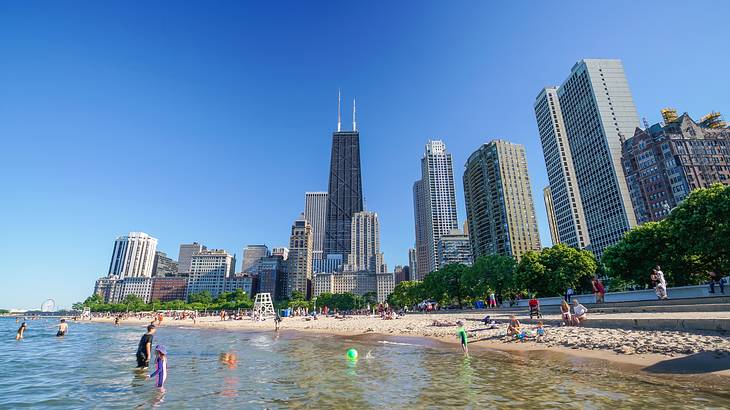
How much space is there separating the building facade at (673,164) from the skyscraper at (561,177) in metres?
31.3

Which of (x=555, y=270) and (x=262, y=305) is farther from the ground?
(x=555, y=270)

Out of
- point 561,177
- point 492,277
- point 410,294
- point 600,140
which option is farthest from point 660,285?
point 561,177

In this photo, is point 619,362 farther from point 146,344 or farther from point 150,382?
point 146,344

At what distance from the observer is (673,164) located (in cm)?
12775

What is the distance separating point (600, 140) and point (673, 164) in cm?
3657

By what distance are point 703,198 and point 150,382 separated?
185 ft

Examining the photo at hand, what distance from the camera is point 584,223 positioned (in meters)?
172

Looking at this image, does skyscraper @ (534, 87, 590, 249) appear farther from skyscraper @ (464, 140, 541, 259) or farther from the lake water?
the lake water

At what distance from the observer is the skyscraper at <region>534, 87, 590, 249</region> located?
566 ft

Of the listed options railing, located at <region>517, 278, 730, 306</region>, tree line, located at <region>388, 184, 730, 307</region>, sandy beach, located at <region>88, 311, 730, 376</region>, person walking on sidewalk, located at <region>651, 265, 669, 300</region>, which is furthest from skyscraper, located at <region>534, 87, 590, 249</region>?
sandy beach, located at <region>88, 311, 730, 376</region>

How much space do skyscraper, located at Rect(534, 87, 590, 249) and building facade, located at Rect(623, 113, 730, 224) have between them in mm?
31251

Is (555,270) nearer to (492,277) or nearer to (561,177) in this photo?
(492,277)

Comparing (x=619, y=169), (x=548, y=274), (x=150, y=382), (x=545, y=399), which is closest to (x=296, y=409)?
(x=545, y=399)

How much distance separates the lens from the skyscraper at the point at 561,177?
566ft
